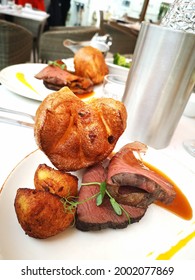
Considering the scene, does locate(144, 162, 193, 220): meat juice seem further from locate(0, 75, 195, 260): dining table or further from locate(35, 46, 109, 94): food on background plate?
locate(35, 46, 109, 94): food on background plate

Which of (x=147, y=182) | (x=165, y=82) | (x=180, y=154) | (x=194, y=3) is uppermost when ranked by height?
(x=194, y=3)

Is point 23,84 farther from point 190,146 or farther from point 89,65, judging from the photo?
point 190,146

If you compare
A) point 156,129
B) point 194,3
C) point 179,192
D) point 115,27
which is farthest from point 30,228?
point 115,27

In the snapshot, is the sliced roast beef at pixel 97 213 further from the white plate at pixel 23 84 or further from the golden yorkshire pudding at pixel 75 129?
the white plate at pixel 23 84

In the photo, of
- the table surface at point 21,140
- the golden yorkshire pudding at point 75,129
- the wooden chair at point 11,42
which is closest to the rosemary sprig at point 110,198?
the golden yorkshire pudding at point 75,129

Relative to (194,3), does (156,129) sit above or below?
below

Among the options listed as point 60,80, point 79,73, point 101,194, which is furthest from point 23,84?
point 101,194

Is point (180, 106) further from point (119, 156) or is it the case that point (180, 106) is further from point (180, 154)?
point (119, 156)
